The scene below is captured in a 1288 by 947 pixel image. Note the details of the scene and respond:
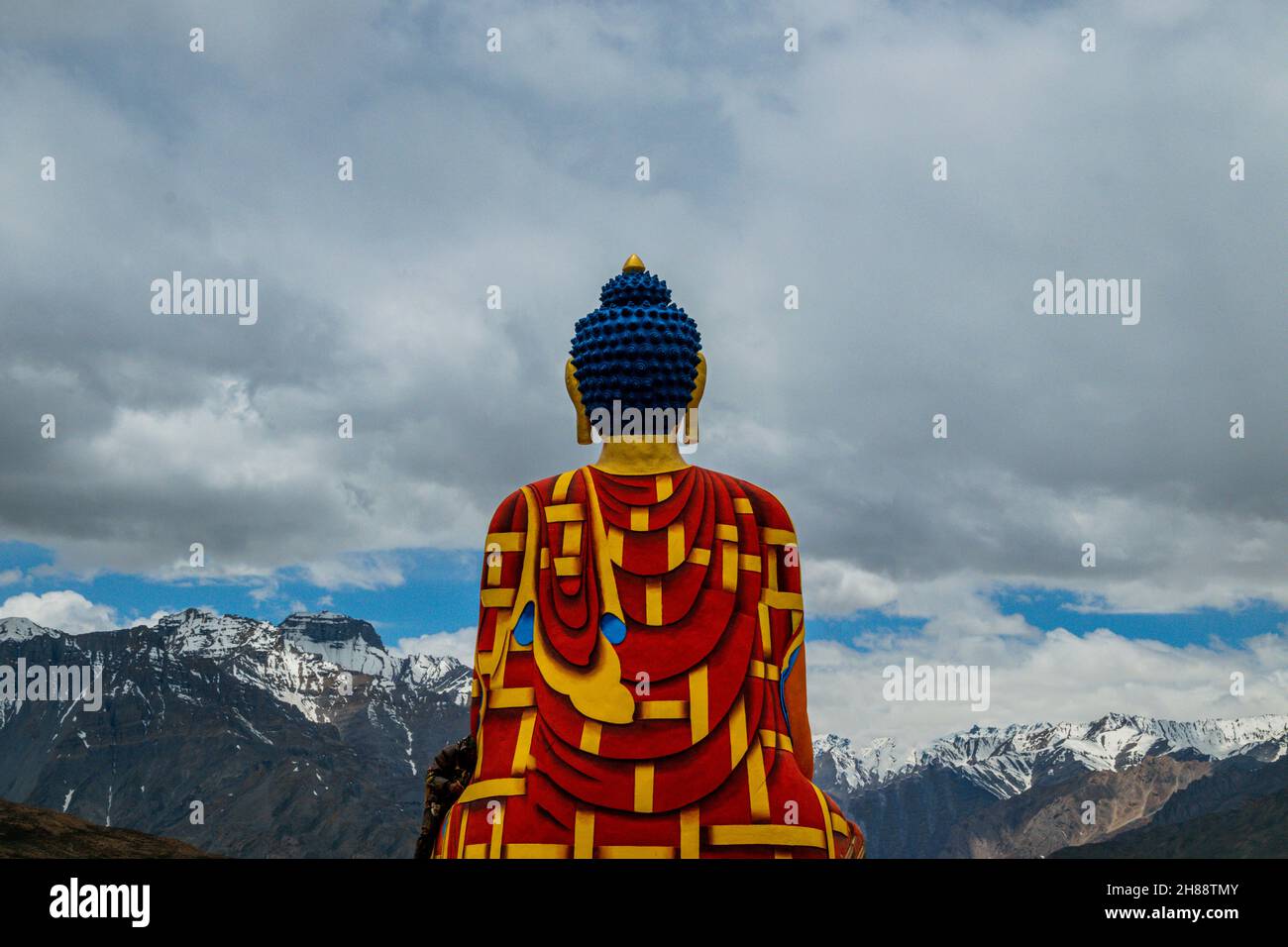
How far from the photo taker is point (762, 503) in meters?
13.6

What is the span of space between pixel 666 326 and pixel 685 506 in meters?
1.70

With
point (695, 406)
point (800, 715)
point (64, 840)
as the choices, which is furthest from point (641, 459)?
point (64, 840)

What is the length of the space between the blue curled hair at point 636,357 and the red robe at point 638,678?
0.73 metres

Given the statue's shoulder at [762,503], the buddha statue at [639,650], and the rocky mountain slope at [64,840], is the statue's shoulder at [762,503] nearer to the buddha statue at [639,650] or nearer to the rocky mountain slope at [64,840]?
the buddha statue at [639,650]

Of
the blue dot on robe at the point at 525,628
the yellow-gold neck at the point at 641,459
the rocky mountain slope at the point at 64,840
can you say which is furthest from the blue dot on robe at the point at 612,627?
the rocky mountain slope at the point at 64,840

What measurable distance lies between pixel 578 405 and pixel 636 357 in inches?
33.3

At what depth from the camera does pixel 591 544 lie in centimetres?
1314

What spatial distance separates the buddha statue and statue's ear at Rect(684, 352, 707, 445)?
2cm

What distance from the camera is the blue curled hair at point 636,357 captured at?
13.4 metres

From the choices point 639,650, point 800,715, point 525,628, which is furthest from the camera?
point 800,715

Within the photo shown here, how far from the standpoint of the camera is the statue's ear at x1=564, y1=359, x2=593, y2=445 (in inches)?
546

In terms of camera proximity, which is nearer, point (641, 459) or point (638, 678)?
point (638, 678)

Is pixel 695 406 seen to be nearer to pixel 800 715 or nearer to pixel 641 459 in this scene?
pixel 641 459
